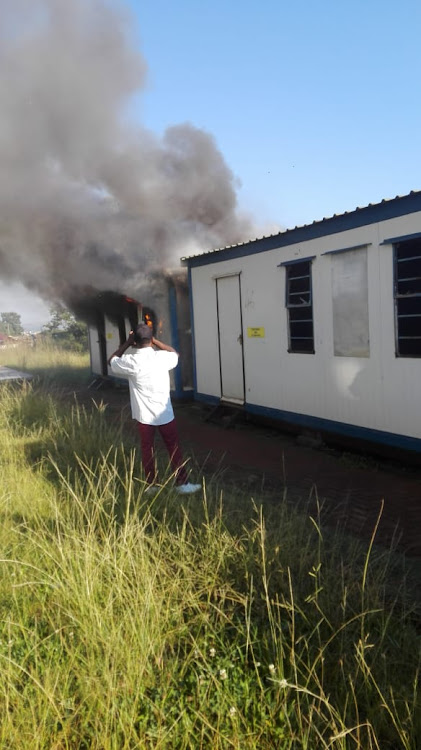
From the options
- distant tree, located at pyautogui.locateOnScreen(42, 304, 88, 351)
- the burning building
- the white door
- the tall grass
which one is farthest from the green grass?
distant tree, located at pyautogui.locateOnScreen(42, 304, 88, 351)

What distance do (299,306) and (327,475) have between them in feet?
8.25

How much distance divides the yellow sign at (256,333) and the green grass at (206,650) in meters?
5.28

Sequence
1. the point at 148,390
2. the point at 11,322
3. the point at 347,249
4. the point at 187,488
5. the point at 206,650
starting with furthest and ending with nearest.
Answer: the point at 11,322 < the point at 347,249 < the point at 148,390 < the point at 187,488 < the point at 206,650

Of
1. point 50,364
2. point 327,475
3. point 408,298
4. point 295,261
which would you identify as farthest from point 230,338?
point 50,364

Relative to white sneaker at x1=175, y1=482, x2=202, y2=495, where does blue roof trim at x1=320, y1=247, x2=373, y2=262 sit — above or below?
above

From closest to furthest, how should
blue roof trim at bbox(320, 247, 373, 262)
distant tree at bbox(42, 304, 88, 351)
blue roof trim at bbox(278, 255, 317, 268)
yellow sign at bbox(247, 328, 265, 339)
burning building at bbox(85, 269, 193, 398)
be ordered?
1. blue roof trim at bbox(320, 247, 373, 262)
2. blue roof trim at bbox(278, 255, 317, 268)
3. yellow sign at bbox(247, 328, 265, 339)
4. burning building at bbox(85, 269, 193, 398)
5. distant tree at bbox(42, 304, 88, 351)

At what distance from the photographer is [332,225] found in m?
7.64

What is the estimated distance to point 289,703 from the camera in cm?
273

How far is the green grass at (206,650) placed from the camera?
2.53 m

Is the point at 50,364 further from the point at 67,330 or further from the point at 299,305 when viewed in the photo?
the point at 299,305

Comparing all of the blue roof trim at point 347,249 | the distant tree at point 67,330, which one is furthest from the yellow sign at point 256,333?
the distant tree at point 67,330

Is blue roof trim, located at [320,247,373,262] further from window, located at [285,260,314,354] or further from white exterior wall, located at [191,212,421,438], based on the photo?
window, located at [285,260,314,354]

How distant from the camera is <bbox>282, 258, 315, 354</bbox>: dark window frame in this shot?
324 inches

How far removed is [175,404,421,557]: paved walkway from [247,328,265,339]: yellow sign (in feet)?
4.86
